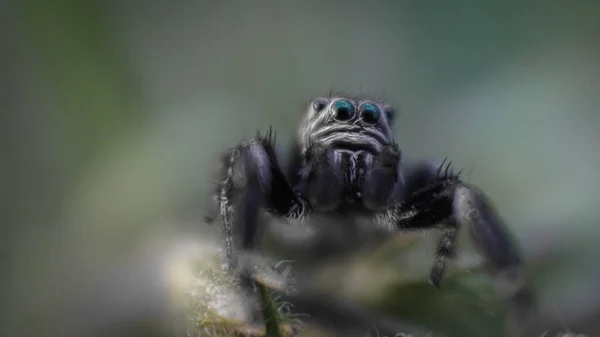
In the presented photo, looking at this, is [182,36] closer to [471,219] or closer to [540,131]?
[540,131]

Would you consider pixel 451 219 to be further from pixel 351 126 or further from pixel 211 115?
pixel 211 115

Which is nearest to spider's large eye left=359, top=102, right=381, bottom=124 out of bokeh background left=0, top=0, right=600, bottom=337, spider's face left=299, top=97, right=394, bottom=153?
spider's face left=299, top=97, right=394, bottom=153

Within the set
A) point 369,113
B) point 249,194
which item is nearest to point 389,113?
point 369,113

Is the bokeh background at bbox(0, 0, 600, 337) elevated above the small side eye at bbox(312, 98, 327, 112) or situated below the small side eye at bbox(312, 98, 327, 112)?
below

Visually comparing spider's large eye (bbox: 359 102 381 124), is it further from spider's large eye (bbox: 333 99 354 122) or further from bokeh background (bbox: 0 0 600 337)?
bokeh background (bbox: 0 0 600 337)

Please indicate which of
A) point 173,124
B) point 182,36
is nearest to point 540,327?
point 173,124
